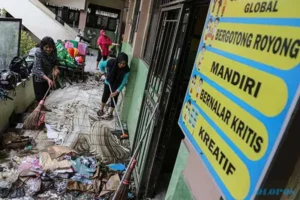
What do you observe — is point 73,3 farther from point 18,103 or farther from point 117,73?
point 18,103

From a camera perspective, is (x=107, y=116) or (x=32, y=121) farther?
(x=107, y=116)

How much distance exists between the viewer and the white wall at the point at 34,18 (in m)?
10.6

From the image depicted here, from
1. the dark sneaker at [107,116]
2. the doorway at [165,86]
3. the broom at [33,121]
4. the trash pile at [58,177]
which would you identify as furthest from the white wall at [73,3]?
the trash pile at [58,177]

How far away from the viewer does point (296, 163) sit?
0.89 metres

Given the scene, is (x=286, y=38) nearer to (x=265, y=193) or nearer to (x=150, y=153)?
(x=265, y=193)

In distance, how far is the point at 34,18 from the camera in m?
11.0

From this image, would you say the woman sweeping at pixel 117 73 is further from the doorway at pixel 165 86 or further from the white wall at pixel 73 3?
the white wall at pixel 73 3

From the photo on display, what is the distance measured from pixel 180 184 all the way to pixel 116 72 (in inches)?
152

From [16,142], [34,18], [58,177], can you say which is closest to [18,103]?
[16,142]

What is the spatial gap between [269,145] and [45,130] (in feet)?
14.9

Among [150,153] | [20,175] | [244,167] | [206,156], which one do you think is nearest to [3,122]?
[20,175]

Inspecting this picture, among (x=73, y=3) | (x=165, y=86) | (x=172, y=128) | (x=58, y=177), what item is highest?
(x=73, y=3)

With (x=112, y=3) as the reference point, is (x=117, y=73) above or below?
below

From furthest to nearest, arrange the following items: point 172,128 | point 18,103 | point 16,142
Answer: point 18,103 < point 16,142 < point 172,128
